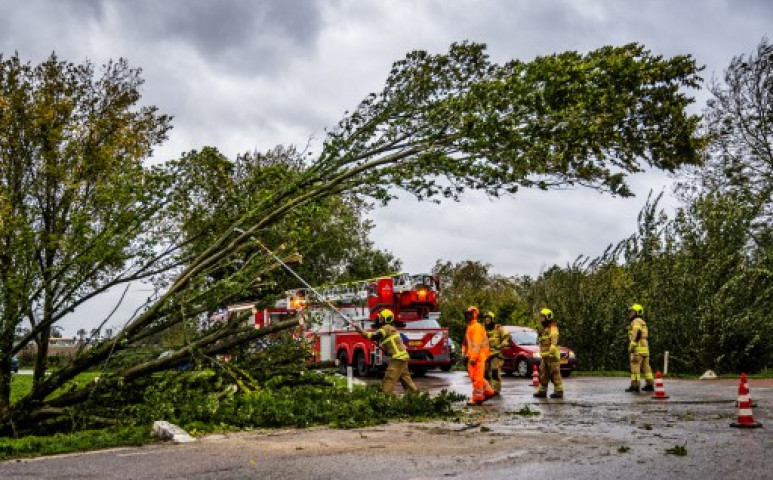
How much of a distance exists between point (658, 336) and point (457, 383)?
→ 6.59m

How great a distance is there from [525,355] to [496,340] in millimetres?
6186

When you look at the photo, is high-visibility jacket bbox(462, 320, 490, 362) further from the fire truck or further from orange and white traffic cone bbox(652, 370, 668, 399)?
the fire truck

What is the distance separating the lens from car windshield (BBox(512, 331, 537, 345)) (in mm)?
22638

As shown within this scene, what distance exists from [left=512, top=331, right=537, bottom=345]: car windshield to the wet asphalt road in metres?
10.7

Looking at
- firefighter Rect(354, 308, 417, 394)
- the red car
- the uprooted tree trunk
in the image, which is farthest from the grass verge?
the red car

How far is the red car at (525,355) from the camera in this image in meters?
21.9

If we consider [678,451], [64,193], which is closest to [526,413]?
[678,451]

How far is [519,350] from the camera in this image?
22219mm

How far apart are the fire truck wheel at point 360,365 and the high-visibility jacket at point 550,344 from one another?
8.47m

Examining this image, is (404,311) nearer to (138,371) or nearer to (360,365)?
(360,365)

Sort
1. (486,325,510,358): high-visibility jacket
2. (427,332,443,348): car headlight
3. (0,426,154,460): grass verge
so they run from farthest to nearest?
(427,332,443,348): car headlight < (486,325,510,358): high-visibility jacket < (0,426,154,460): grass verge

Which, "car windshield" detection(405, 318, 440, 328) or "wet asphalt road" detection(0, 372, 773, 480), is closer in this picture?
"wet asphalt road" detection(0, 372, 773, 480)

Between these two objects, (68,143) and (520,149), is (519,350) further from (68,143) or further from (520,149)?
(68,143)

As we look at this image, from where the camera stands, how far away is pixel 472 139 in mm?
11633
